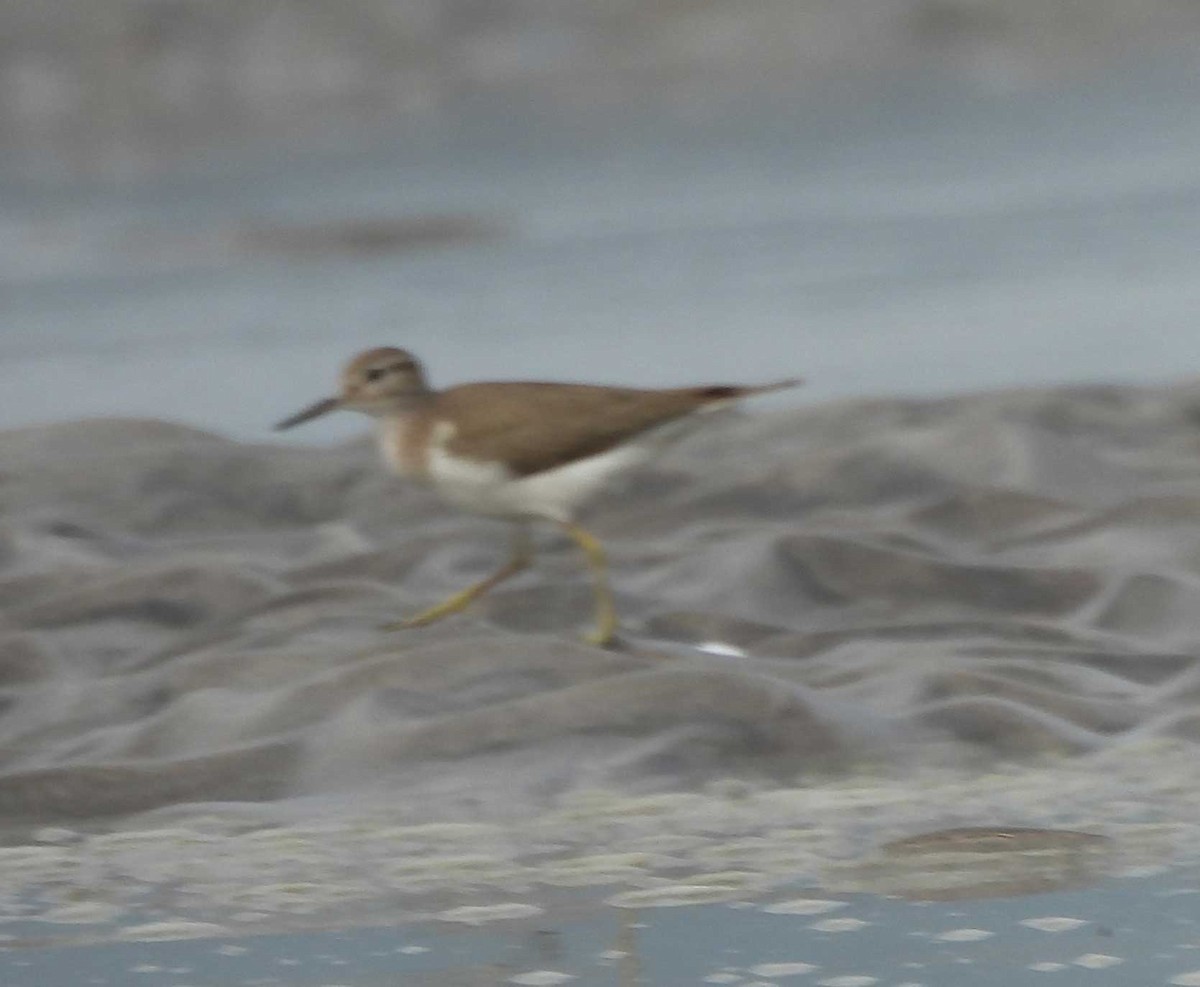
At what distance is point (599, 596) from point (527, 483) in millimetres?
364

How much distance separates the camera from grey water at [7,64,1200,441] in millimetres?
11961

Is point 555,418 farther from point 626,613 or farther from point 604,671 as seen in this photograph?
point 604,671

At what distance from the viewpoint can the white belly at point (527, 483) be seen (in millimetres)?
7309

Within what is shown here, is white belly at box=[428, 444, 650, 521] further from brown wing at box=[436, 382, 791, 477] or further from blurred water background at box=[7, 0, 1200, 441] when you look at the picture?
blurred water background at box=[7, 0, 1200, 441]

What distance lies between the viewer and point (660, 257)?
46.6 feet

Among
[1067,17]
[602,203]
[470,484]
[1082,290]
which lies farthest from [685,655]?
[1067,17]

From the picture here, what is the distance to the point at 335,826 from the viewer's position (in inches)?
221

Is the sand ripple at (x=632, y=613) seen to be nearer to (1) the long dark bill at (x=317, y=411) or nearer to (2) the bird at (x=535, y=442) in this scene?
(2) the bird at (x=535, y=442)

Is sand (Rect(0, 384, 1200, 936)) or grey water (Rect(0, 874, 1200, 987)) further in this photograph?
sand (Rect(0, 384, 1200, 936))

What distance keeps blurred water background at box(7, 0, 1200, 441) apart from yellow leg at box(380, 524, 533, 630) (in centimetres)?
Result: 339

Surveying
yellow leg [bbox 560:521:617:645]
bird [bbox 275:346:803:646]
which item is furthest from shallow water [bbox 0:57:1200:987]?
bird [bbox 275:346:803:646]

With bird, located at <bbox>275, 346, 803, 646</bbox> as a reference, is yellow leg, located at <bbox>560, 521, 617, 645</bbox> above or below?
below

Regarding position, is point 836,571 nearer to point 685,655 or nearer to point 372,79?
point 685,655

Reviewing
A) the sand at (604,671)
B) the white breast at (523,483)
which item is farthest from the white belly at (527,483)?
the sand at (604,671)
